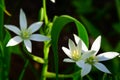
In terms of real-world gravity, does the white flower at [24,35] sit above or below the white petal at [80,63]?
above

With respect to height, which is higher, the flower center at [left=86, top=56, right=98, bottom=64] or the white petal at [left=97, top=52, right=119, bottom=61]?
the white petal at [left=97, top=52, right=119, bottom=61]

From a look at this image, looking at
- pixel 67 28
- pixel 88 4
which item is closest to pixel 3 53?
pixel 67 28

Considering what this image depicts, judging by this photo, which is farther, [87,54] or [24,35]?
[24,35]

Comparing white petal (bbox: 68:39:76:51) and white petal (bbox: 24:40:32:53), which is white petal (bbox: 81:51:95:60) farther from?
white petal (bbox: 24:40:32:53)

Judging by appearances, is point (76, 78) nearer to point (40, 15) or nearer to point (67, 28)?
point (40, 15)

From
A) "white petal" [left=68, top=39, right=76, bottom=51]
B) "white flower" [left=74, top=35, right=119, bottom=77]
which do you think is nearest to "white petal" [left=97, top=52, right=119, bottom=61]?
"white flower" [left=74, top=35, right=119, bottom=77]

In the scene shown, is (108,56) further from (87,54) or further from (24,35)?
(24,35)

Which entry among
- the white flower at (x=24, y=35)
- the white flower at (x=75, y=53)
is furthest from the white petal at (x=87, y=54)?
the white flower at (x=24, y=35)

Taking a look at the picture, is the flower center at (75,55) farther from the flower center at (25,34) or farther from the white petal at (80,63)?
the flower center at (25,34)

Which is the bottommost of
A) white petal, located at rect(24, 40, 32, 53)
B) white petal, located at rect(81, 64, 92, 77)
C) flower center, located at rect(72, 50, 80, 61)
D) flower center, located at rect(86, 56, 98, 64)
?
white petal, located at rect(81, 64, 92, 77)

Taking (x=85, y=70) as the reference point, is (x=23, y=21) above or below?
above

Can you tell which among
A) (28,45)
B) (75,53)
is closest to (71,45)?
(75,53)

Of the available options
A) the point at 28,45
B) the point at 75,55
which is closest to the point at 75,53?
the point at 75,55
